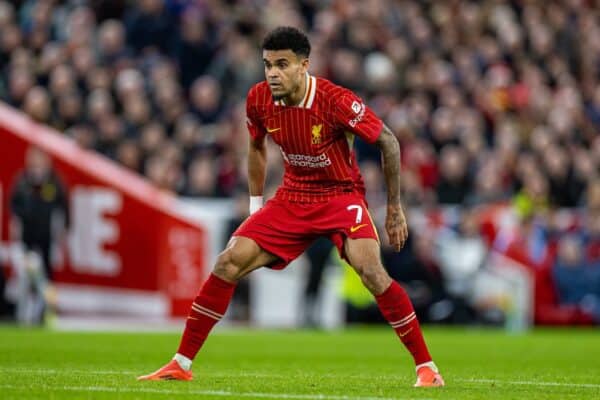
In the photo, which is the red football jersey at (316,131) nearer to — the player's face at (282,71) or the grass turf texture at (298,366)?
the player's face at (282,71)

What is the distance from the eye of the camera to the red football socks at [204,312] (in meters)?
8.99

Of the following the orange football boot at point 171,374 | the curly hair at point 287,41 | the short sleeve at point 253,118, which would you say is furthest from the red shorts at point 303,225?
the curly hair at point 287,41

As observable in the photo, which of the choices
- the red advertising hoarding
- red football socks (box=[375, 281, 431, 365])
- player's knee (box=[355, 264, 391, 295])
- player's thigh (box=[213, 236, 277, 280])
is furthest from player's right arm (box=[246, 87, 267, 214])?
the red advertising hoarding

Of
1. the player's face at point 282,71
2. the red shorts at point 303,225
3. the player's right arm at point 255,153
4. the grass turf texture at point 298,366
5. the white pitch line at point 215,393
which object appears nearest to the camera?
the white pitch line at point 215,393

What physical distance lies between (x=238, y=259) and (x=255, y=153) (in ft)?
2.76

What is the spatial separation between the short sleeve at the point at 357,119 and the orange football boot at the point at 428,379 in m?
1.53

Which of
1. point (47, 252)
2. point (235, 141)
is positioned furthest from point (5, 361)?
point (235, 141)

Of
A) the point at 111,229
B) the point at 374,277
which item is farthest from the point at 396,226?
the point at 111,229

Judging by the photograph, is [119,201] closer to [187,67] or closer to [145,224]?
[145,224]

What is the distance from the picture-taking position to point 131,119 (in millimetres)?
21219

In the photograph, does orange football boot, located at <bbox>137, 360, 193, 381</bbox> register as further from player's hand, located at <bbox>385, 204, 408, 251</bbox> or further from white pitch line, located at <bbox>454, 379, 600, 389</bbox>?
white pitch line, located at <bbox>454, 379, 600, 389</bbox>

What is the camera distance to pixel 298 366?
11.8 meters

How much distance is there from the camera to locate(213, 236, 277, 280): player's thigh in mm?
9000

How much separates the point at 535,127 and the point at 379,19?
361 cm
